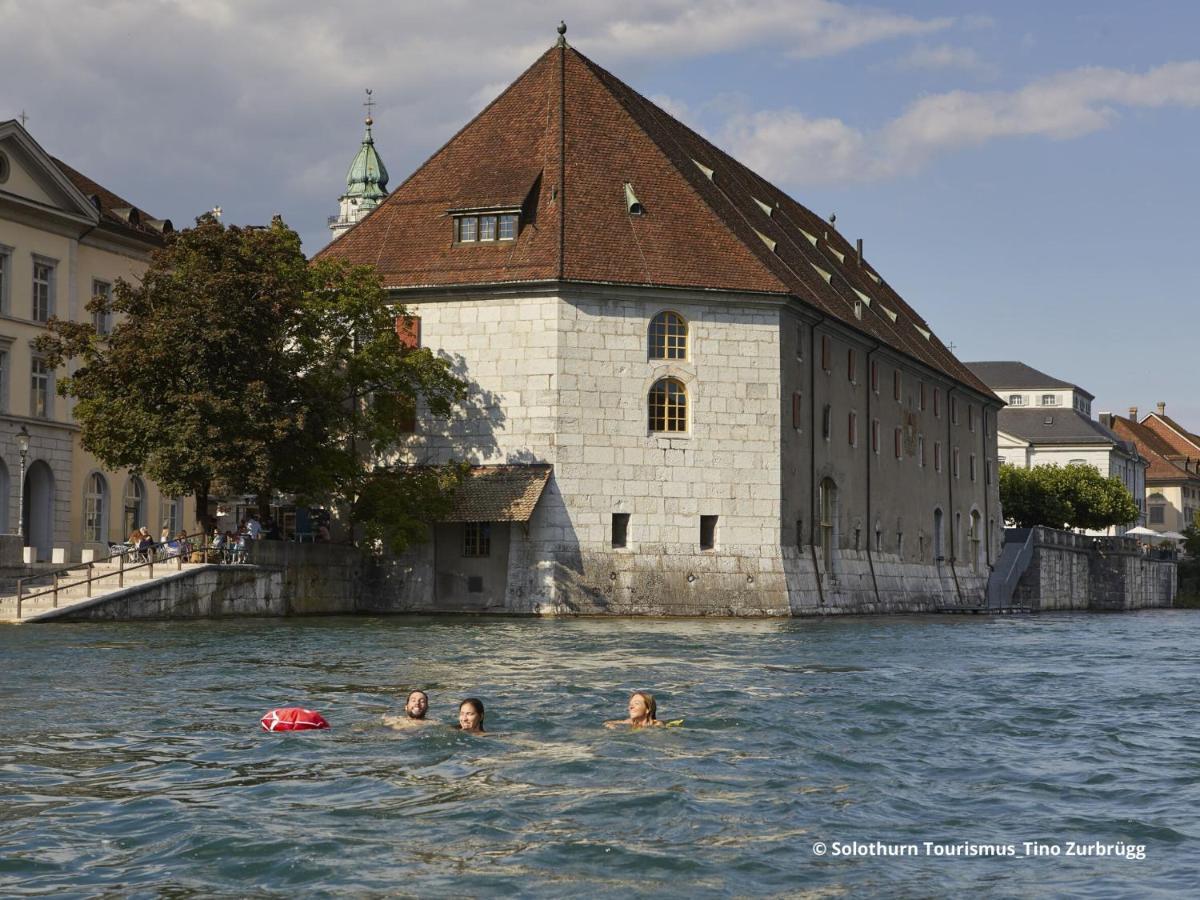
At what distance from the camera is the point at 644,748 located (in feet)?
59.0

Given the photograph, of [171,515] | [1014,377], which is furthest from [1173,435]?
[171,515]

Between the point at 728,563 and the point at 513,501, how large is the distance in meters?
6.65

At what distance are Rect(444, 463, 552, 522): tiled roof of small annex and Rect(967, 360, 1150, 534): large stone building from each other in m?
77.4

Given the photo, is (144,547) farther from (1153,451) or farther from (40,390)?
(1153,451)

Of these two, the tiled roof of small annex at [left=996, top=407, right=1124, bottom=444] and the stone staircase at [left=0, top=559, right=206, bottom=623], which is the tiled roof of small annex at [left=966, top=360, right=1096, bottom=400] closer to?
the tiled roof of small annex at [left=996, top=407, right=1124, bottom=444]

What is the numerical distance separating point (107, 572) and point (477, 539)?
11915 mm

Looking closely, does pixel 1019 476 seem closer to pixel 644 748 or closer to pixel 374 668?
pixel 374 668

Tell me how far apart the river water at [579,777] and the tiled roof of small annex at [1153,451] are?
122394 millimetres

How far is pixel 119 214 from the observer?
192 feet

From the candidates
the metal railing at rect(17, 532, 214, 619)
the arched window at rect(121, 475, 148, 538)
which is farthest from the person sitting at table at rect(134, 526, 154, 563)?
the arched window at rect(121, 475, 148, 538)

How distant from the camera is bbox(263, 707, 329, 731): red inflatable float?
60.8 feet

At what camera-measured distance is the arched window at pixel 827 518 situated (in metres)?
52.5

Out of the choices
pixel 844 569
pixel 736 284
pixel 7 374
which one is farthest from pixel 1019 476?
pixel 7 374

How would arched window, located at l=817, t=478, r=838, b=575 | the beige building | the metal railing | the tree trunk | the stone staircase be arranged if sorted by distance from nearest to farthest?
the stone staircase < the metal railing < the tree trunk < the beige building < arched window, located at l=817, t=478, r=838, b=575
